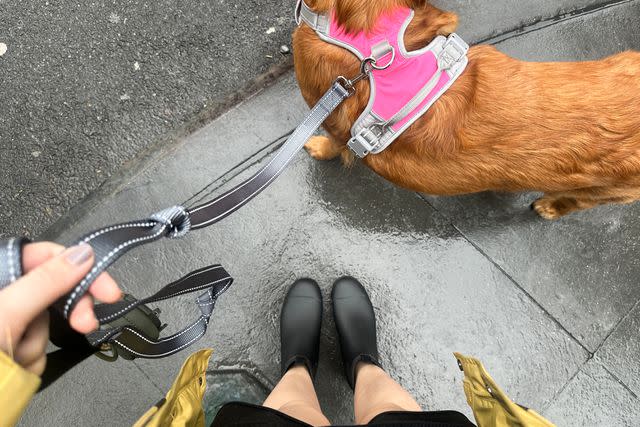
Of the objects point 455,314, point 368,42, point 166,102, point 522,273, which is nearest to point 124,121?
point 166,102

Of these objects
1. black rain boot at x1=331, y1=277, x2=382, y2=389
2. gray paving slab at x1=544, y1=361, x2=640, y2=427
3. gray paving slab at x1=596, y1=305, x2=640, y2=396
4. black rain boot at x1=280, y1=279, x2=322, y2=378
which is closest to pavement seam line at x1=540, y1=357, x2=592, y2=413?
gray paving slab at x1=544, y1=361, x2=640, y2=427

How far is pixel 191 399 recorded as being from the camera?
1.42 m

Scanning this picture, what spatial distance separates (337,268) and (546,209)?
1.26 meters

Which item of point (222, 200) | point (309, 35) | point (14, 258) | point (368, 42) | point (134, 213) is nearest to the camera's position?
point (14, 258)

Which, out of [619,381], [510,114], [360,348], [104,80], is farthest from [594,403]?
[104,80]

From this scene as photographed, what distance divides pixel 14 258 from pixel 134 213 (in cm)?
143

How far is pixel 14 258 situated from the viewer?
2.77ft

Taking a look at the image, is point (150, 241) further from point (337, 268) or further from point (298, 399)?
point (337, 268)

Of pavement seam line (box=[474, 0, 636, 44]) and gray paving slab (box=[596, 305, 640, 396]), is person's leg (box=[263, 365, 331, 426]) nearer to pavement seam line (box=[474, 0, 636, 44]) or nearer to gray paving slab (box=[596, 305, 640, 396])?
gray paving slab (box=[596, 305, 640, 396])

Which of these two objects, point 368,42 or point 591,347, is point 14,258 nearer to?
point 368,42

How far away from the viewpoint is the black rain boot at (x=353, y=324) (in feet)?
6.92

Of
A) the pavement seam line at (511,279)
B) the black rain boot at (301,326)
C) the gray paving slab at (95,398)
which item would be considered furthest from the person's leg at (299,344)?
the pavement seam line at (511,279)

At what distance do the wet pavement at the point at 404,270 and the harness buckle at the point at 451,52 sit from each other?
975mm

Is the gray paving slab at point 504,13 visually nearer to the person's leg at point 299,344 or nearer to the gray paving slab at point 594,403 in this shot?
the person's leg at point 299,344
